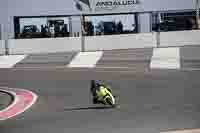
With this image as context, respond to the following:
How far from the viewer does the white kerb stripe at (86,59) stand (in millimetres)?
28375

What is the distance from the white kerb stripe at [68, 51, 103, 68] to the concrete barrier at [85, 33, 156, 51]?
1.20 m

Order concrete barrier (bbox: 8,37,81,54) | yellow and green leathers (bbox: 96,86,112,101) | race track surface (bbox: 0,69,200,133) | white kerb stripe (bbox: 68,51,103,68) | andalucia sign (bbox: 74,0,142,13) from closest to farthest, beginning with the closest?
1. race track surface (bbox: 0,69,200,133)
2. yellow and green leathers (bbox: 96,86,112,101)
3. white kerb stripe (bbox: 68,51,103,68)
4. concrete barrier (bbox: 8,37,81,54)
5. andalucia sign (bbox: 74,0,142,13)

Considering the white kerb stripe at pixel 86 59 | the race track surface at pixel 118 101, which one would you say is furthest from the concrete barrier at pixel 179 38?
the race track surface at pixel 118 101

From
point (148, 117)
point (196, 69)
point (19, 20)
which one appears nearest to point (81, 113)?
point (148, 117)

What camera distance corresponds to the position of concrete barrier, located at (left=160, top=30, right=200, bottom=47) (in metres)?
33.0

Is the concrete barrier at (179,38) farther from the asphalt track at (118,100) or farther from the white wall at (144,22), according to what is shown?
the white wall at (144,22)

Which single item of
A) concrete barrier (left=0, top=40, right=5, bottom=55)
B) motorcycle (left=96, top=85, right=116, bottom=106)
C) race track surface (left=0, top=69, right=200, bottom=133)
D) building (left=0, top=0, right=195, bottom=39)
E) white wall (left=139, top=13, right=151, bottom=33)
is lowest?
race track surface (left=0, top=69, right=200, bottom=133)

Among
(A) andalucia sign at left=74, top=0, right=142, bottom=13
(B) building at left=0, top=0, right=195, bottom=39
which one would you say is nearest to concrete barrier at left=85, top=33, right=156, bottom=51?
(B) building at left=0, top=0, right=195, bottom=39

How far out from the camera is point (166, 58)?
2873 cm

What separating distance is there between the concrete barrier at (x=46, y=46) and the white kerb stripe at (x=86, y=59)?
1.27 m

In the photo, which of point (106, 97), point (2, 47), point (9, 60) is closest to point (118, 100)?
point (106, 97)

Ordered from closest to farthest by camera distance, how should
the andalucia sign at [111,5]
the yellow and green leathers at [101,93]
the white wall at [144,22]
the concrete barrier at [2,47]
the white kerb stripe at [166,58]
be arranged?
1. the yellow and green leathers at [101,93]
2. the white kerb stripe at [166,58]
3. the concrete barrier at [2,47]
4. the white wall at [144,22]
5. the andalucia sign at [111,5]

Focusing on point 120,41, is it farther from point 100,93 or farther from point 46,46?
point 100,93

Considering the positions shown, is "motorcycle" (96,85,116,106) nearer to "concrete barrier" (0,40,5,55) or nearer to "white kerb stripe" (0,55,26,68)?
"white kerb stripe" (0,55,26,68)
